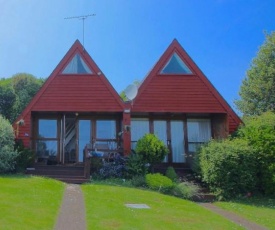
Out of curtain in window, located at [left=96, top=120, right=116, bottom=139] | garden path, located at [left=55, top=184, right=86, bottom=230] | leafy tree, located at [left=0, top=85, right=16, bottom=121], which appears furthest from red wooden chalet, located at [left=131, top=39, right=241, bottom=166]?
leafy tree, located at [left=0, top=85, right=16, bottom=121]

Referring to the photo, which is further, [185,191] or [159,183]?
[159,183]

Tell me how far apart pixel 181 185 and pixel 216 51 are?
28.1 ft

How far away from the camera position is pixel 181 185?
15469 mm

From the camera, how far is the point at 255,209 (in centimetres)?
1364

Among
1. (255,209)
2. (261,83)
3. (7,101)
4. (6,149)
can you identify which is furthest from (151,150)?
(7,101)

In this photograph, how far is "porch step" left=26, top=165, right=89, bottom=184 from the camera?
56.2 ft

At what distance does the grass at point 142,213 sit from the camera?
964 cm

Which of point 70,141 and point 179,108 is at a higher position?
point 179,108

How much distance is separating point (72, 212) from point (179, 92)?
37.1ft

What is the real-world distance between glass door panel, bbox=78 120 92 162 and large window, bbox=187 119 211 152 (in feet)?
18.8

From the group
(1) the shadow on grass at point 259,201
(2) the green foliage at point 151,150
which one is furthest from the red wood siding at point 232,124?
(1) the shadow on grass at point 259,201

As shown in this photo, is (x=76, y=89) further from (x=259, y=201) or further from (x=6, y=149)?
(x=259, y=201)

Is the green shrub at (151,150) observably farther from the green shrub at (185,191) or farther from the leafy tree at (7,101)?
the leafy tree at (7,101)

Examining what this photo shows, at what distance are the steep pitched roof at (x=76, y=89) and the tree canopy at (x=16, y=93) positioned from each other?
43.5 ft
